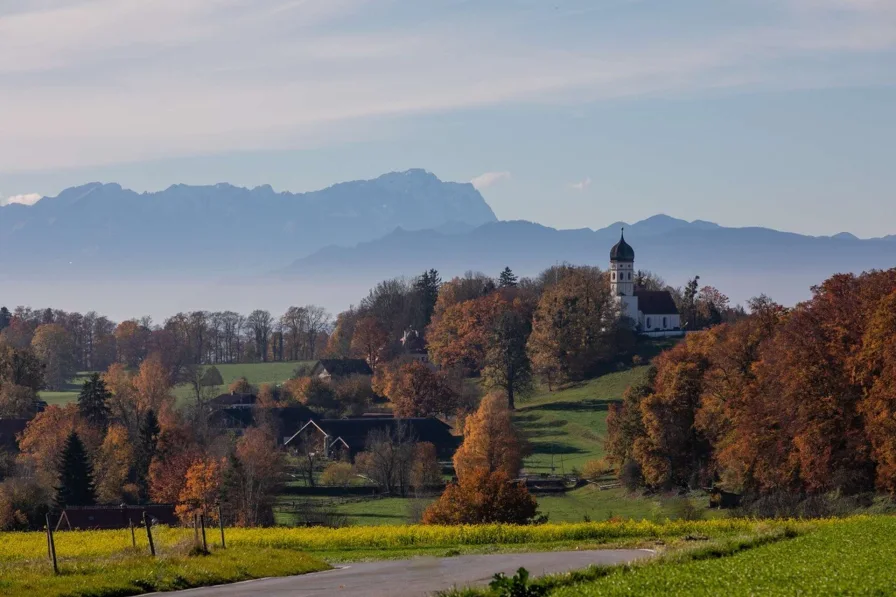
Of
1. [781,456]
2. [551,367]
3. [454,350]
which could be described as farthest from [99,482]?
[454,350]

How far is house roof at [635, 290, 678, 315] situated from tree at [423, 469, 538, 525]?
83.6m

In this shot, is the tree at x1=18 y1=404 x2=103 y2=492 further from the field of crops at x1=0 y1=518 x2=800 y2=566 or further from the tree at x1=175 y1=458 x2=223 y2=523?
the field of crops at x1=0 y1=518 x2=800 y2=566

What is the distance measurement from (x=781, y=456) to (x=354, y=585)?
113 ft

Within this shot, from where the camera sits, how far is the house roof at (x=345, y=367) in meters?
133

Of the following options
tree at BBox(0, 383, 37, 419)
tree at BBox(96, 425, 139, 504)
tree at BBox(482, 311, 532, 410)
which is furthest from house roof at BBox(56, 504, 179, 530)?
tree at BBox(482, 311, 532, 410)

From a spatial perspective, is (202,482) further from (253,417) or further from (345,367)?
(345,367)

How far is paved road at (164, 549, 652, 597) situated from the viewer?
27.8m

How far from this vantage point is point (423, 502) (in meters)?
65.1

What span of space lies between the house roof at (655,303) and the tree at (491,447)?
53.4 metres

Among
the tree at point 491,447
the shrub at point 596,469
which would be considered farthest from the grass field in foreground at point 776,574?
the shrub at point 596,469

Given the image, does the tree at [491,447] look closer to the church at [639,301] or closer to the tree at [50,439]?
the tree at [50,439]

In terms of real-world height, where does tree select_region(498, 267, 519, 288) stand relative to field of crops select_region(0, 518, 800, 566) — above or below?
above

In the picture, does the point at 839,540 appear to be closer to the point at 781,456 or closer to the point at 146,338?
the point at 781,456

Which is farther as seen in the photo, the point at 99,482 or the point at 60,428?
the point at 60,428
